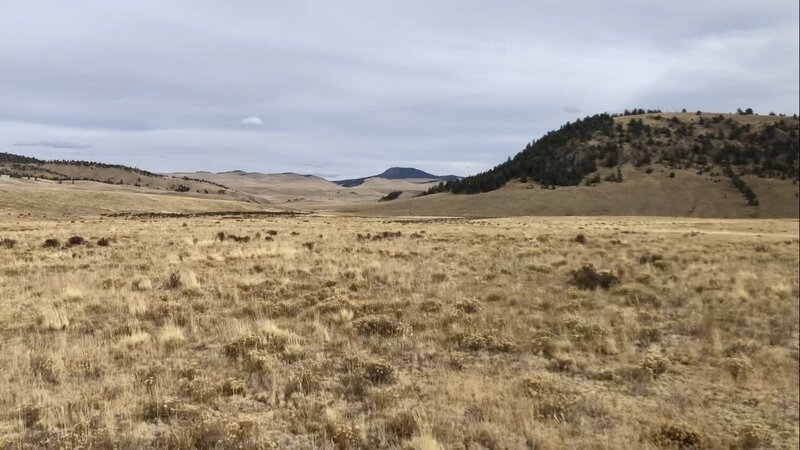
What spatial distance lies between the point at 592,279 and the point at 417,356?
873cm

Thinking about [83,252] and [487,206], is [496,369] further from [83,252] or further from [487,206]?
[487,206]

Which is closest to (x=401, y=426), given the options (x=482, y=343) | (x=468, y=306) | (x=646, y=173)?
(x=482, y=343)

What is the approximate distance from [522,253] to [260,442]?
1988cm

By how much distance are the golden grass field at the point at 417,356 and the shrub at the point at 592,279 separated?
2.9 inches

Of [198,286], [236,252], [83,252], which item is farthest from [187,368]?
[83,252]

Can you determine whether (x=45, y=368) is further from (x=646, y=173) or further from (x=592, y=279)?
(x=646, y=173)

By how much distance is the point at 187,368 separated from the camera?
29.1ft

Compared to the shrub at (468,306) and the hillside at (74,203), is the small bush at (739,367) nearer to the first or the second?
the shrub at (468,306)

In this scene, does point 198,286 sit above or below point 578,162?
below

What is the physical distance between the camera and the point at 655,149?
41625mm

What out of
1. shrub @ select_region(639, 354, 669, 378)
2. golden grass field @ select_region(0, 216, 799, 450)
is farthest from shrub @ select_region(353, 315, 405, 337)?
shrub @ select_region(639, 354, 669, 378)

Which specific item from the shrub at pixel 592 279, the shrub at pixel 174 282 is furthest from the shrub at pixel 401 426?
the shrub at pixel 174 282

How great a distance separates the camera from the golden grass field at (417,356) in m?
6.60

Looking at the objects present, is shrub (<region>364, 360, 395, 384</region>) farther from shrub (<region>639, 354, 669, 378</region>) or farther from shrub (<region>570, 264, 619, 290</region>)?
shrub (<region>570, 264, 619, 290</region>)
